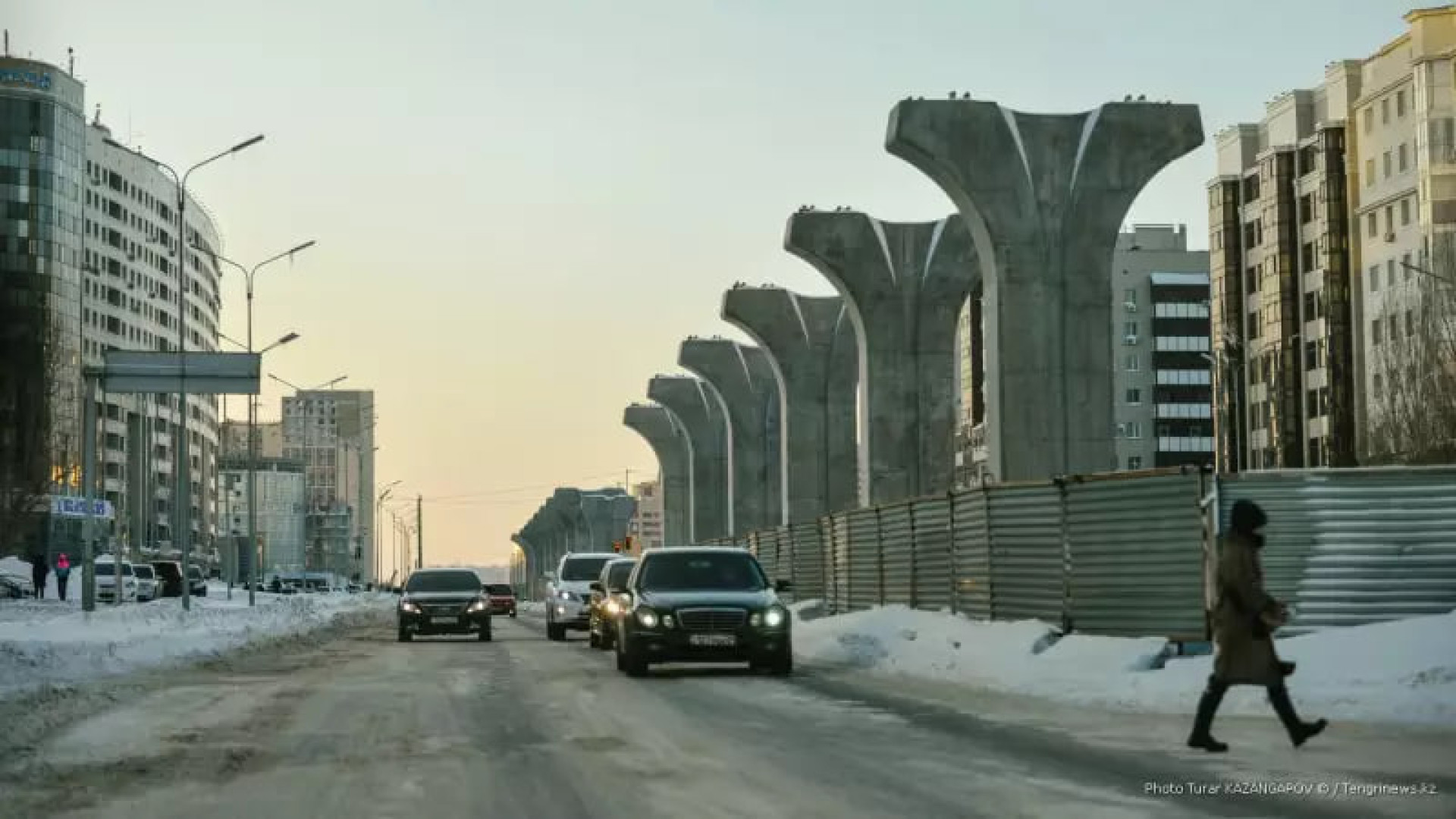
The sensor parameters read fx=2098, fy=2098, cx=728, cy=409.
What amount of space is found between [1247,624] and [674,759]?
3815mm

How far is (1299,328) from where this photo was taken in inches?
4567

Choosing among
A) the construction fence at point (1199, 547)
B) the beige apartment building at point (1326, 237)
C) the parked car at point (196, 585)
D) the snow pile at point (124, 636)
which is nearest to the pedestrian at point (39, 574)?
the snow pile at point (124, 636)

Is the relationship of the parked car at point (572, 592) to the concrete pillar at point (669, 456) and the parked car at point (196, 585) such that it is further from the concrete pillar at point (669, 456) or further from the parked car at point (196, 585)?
the concrete pillar at point (669, 456)

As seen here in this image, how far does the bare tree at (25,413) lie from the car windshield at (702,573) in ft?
205

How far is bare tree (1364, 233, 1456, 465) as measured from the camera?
2537 inches

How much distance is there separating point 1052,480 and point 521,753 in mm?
13238

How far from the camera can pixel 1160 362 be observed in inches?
6363

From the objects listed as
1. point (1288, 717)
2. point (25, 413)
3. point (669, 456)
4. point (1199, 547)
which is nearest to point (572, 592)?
point (1199, 547)

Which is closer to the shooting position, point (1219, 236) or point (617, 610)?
point (617, 610)

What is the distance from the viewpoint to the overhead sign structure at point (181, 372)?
183 feet

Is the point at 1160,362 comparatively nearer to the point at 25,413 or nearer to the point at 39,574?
the point at 25,413

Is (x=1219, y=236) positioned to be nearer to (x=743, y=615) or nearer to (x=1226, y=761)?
(x=743, y=615)

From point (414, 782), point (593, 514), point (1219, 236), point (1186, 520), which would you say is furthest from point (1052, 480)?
point (593, 514)

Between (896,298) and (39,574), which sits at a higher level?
(896,298)
